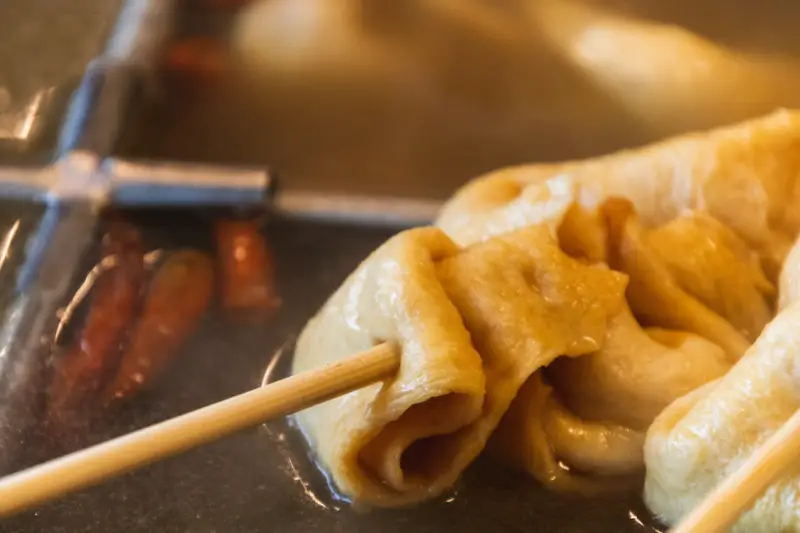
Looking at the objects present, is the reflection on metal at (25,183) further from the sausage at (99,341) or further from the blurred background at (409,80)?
the sausage at (99,341)

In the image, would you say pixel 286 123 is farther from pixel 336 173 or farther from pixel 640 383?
pixel 640 383

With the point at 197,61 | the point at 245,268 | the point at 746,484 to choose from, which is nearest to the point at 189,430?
the point at 746,484

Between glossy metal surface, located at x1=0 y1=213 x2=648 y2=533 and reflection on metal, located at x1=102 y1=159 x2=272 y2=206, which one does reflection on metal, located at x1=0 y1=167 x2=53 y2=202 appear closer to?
reflection on metal, located at x1=102 y1=159 x2=272 y2=206

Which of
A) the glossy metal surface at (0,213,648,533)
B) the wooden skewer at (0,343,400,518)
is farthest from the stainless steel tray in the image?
the wooden skewer at (0,343,400,518)

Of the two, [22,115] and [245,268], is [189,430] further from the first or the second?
[22,115]

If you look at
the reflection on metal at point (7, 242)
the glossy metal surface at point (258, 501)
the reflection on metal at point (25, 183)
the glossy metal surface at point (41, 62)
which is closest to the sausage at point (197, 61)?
the glossy metal surface at point (41, 62)
